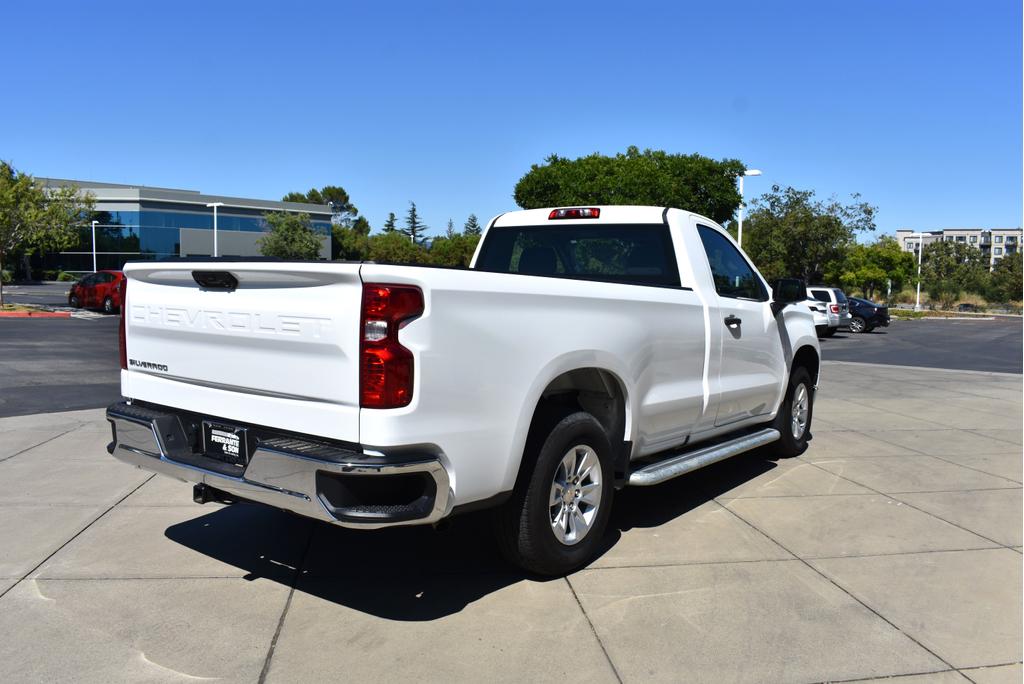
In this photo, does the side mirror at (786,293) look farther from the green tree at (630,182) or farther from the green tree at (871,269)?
the green tree at (871,269)

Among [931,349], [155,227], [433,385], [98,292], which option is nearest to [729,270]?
[433,385]

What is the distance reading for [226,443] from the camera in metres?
3.74

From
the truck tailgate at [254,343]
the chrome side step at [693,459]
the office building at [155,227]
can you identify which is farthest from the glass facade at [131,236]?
the truck tailgate at [254,343]

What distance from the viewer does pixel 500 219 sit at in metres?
6.27

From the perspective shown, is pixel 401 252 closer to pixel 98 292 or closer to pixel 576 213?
pixel 98 292

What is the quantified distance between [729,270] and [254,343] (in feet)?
12.4

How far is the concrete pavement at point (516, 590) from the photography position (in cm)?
338

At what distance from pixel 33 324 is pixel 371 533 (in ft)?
72.1

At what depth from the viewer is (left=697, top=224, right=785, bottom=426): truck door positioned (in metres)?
5.71

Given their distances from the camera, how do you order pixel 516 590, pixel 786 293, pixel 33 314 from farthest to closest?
pixel 33 314
pixel 786 293
pixel 516 590

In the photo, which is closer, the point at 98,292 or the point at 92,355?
the point at 92,355

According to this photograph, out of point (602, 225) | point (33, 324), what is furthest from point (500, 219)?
point (33, 324)

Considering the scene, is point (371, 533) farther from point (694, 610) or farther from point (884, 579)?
point (884, 579)

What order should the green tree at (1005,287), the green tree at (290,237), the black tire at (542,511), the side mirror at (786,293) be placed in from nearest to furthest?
the black tire at (542,511) → the side mirror at (786,293) → the green tree at (290,237) → the green tree at (1005,287)
